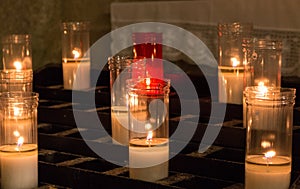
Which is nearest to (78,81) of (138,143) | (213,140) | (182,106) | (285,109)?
(182,106)

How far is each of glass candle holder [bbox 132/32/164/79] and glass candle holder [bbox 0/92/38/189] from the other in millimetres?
441

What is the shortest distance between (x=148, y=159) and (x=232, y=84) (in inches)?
25.3

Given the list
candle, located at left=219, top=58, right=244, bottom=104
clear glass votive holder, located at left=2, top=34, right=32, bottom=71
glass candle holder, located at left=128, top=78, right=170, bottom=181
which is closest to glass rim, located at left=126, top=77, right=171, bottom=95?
glass candle holder, located at left=128, top=78, right=170, bottom=181

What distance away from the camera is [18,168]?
1.63m

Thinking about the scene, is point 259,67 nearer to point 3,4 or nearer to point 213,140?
point 213,140

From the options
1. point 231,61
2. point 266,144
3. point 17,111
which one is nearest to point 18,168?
point 17,111

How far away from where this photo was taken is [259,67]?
1929 mm

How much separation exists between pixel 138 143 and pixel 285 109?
0.35 meters

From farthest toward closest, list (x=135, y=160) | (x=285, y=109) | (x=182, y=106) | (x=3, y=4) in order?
(x=3, y=4) → (x=182, y=106) → (x=135, y=160) → (x=285, y=109)

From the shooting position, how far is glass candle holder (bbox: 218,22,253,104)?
217cm

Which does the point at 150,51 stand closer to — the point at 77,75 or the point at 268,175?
the point at 77,75

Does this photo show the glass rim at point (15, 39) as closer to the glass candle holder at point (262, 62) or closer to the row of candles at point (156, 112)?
the row of candles at point (156, 112)

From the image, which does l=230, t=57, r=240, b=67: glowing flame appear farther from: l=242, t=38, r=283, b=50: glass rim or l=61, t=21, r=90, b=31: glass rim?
l=61, t=21, r=90, b=31: glass rim

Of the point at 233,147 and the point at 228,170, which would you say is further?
the point at 233,147
